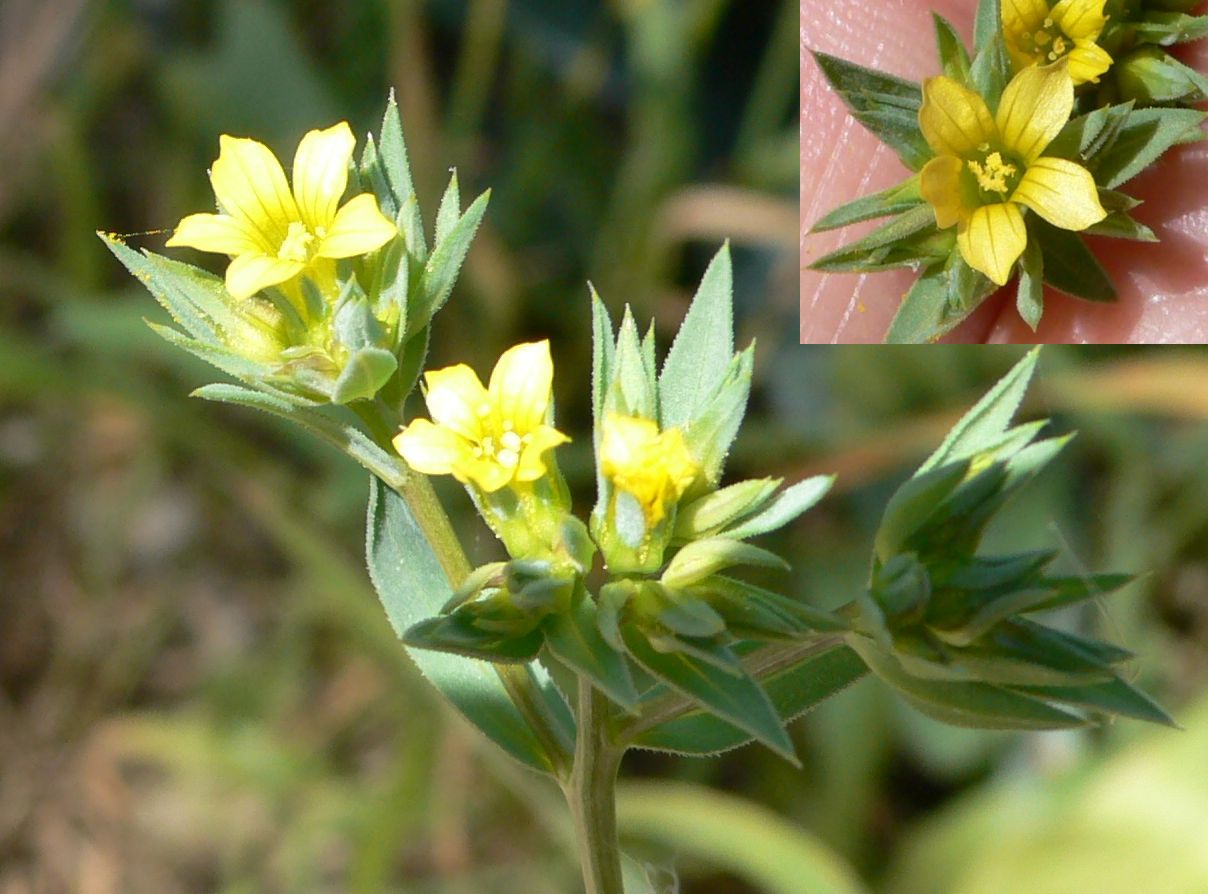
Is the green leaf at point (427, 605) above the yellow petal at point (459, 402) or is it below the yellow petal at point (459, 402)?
below

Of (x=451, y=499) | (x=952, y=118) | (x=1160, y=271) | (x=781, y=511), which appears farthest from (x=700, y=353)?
(x=451, y=499)

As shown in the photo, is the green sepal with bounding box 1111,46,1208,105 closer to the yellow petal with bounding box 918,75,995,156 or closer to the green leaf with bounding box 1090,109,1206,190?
the green leaf with bounding box 1090,109,1206,190

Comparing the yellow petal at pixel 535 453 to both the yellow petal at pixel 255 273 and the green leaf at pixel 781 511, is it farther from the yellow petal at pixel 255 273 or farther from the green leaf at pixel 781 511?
the yellow petal at pixel 255 273

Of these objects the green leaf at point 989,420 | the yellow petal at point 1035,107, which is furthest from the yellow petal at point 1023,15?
the green leaf at point 989,420

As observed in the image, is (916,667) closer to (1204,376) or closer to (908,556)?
(908,556)

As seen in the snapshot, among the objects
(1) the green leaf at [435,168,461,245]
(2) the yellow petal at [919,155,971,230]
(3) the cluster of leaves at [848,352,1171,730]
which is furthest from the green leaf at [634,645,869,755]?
(2) the yellow petal at [919,155,971,230]

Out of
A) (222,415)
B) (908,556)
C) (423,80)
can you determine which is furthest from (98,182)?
(908,556)
